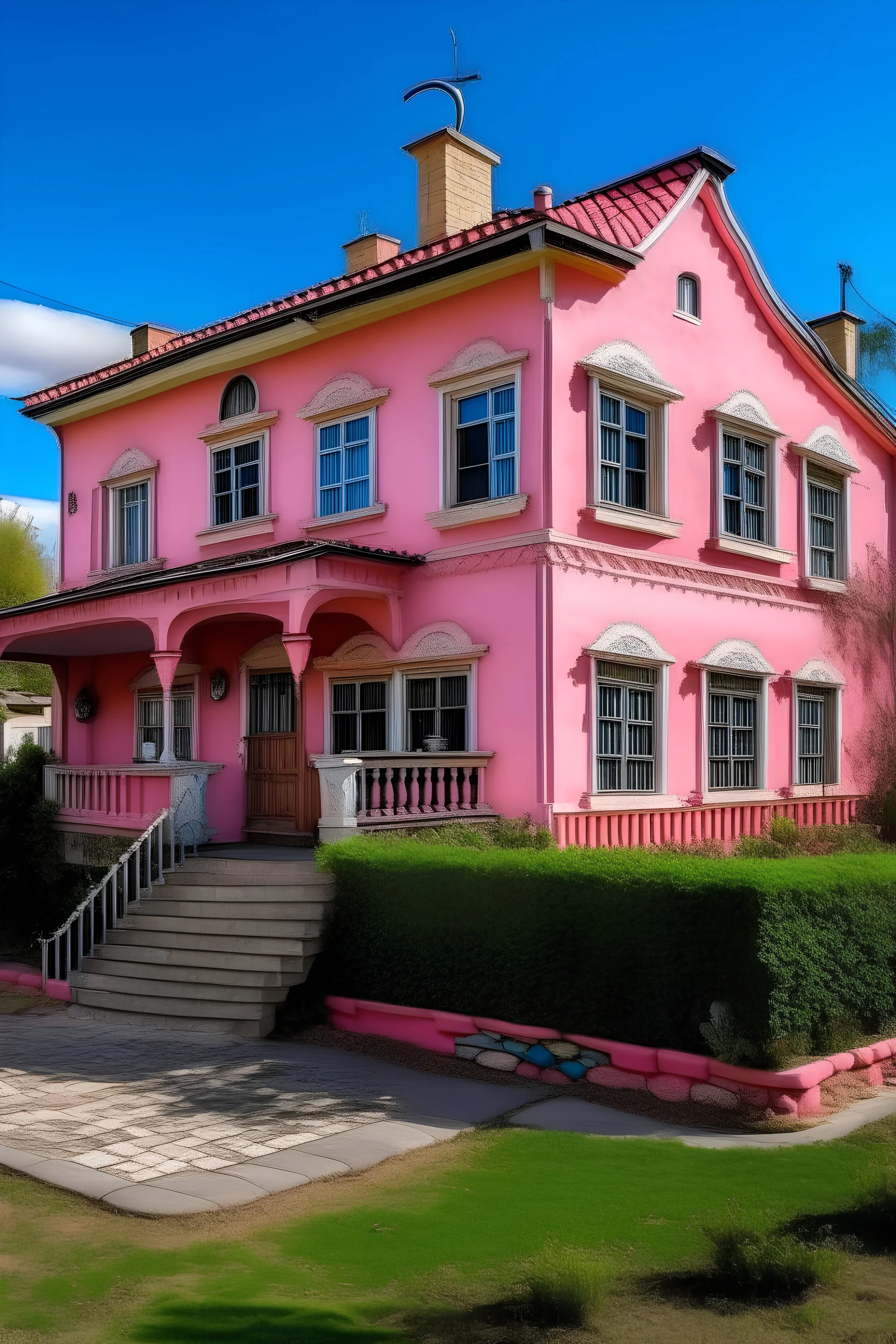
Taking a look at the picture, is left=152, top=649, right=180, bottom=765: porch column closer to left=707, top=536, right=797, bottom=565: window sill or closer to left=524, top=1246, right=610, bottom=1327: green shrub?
left=707, top=536, right=797, bottom=565: window sill

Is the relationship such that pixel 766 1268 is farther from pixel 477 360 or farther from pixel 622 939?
pixel 477 360

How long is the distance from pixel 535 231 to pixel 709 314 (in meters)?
4.62

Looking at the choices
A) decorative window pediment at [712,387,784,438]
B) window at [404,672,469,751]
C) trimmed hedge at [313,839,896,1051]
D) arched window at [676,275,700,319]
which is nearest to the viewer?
trimmed hedge at [313,839,896,1051]

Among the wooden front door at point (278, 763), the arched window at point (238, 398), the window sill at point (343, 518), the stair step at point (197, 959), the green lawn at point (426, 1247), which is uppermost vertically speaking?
the arched window at point (238, 398)

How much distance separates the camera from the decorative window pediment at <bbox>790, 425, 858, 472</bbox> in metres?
19.2

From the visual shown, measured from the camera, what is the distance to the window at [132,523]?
20.7 m

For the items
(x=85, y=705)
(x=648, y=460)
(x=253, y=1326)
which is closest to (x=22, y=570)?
(x=85, y=705)

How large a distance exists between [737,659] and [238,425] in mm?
8268

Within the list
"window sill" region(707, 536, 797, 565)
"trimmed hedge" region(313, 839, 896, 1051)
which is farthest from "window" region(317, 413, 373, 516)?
"trimmed hedge" region(313, 839, 896, 1051)

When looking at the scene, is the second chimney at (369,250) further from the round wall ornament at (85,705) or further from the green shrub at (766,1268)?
the green shrub at (766,1268)

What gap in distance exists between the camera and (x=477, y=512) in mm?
15180

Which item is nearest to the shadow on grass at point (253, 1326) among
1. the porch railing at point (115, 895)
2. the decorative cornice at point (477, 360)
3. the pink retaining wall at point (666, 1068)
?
the pink retaining wall at point (666, 1068)

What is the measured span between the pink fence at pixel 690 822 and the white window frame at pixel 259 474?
681 centimetres

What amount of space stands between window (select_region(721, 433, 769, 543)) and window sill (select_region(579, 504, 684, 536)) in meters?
1.60
